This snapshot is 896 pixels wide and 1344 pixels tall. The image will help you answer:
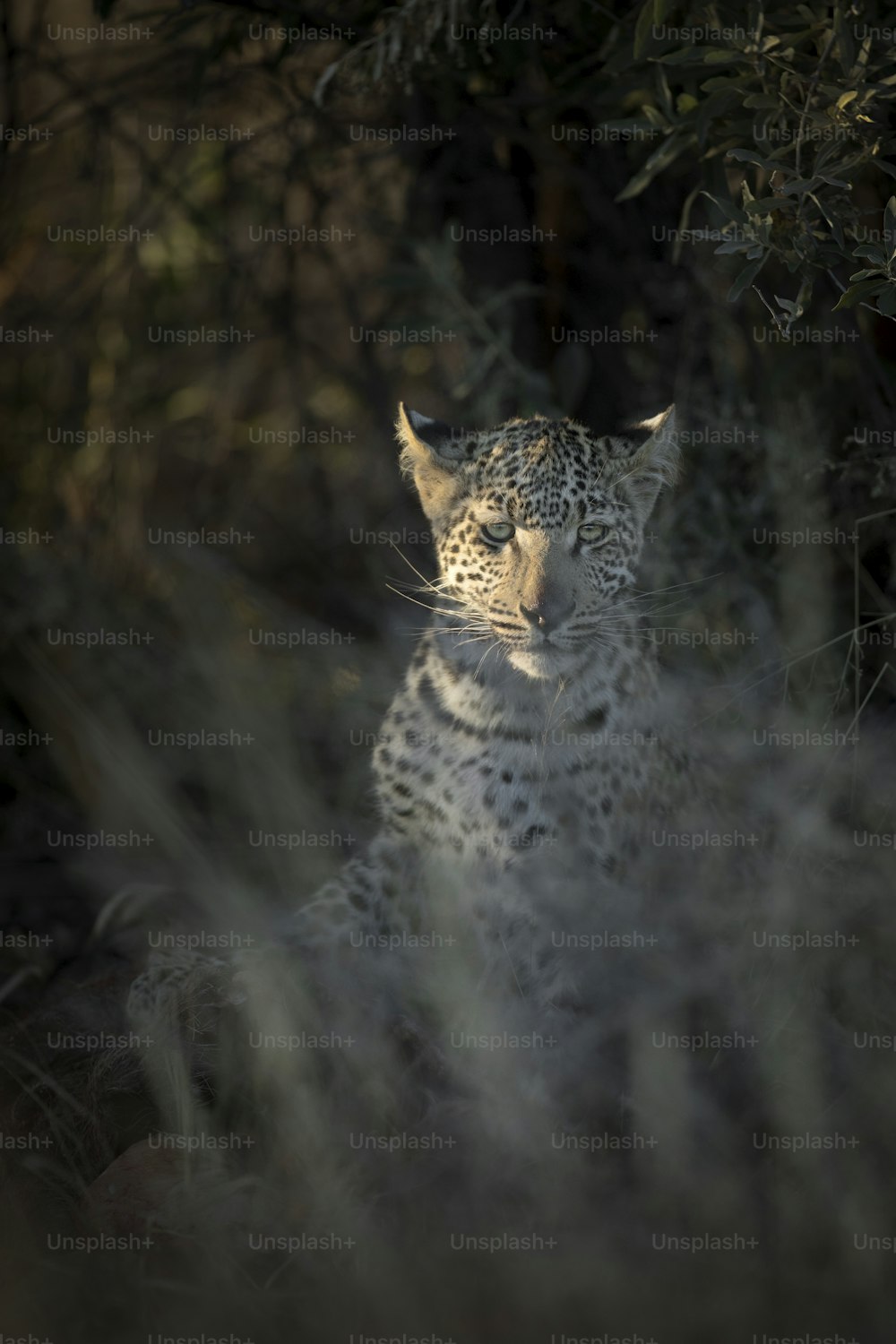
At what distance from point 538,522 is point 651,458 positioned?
19.9 inches

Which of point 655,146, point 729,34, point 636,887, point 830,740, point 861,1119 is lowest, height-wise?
point 861,1119

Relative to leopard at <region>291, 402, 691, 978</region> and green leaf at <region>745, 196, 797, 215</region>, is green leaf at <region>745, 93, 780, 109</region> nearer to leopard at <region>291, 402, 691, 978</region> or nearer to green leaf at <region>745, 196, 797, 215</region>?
green leaf at <region>745, 196, 797, 215</region>

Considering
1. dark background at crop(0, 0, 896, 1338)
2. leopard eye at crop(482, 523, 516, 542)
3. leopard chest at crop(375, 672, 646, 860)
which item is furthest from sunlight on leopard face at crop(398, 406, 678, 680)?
dark background at crop(0, 0, 896, 1338)

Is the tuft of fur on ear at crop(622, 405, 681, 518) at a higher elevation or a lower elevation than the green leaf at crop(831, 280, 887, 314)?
lower

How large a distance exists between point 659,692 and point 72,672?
118 inches

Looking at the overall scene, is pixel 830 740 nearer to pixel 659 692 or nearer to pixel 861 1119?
pixel 659 692

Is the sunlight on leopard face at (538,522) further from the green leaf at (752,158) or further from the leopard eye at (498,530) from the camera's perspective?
the green leaf at (752,158)

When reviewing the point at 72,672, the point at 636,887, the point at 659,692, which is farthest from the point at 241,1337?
the point at 72,672

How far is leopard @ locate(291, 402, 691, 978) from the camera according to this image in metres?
4.05

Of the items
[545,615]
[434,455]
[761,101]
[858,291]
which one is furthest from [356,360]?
[858,291]

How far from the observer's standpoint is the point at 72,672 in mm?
6145

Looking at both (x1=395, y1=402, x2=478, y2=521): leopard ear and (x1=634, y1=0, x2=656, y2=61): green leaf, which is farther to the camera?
(x1=395, y1=402, x2=478, y2=521): leopard ear

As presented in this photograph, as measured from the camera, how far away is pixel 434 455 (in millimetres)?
4266

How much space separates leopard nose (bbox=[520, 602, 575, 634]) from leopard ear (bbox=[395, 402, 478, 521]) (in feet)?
1.98
